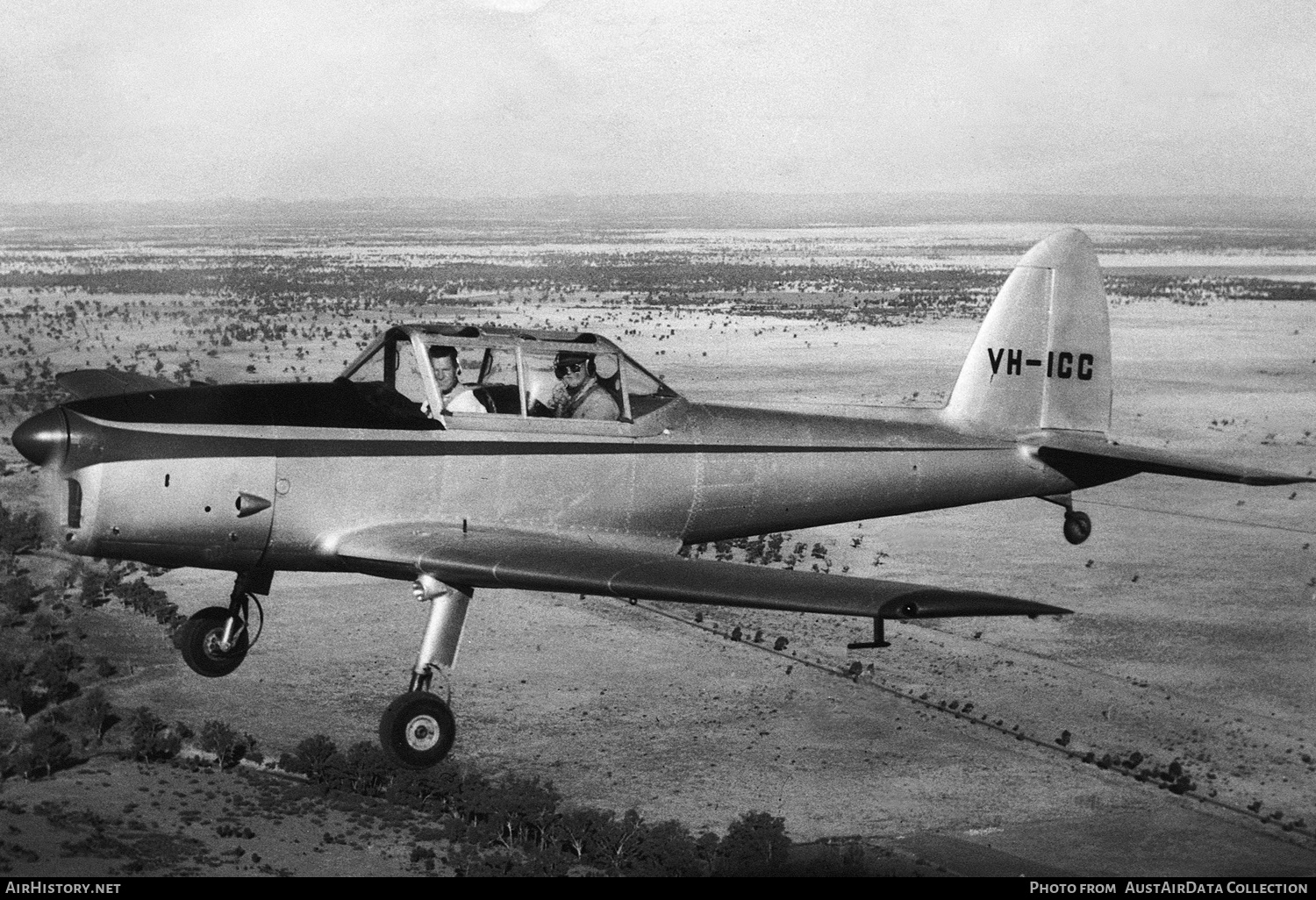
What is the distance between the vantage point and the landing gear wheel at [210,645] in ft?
39.4

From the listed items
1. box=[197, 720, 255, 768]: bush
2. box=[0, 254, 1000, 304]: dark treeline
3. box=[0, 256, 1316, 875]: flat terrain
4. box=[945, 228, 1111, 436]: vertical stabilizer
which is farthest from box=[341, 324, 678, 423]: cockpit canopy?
box=[0, 254, 1000, 304]: dark treeline

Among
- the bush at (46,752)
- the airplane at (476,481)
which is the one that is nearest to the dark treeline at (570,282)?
the bush at (46,752)

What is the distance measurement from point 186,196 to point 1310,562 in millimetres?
160713

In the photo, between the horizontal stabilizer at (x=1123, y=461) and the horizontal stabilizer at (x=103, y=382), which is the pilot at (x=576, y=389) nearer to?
the horizontal stabilizer at (x=103, y=382)

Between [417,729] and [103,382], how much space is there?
5665 mm

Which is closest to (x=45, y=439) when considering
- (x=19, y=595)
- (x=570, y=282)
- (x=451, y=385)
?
(x=451, y=385)

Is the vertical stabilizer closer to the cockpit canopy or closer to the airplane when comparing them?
the airplane

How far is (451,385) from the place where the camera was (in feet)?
37.7

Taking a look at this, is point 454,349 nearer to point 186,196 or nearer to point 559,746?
point 559,746

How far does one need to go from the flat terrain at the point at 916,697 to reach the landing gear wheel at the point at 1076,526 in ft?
9.40

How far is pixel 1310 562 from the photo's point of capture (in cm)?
Answer: 2431

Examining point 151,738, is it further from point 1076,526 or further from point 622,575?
point 1076,526

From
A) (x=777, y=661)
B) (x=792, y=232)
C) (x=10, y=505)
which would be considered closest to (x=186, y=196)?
(x=792, y=232)

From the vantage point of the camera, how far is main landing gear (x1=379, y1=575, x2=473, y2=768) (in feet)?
34.2
